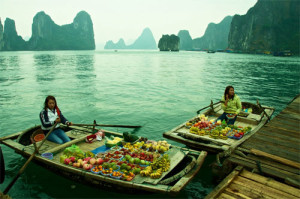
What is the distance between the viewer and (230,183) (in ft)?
20.4

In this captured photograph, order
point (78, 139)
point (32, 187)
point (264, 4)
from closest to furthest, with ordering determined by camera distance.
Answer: point (32, 187) → point (78, 139) → point (264, 4)

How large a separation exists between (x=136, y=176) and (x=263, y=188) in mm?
3435

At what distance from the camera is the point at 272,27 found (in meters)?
143

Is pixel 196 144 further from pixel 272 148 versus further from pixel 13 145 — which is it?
pixel 13 145

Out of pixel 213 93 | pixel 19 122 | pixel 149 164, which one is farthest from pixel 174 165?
pixel 213 93

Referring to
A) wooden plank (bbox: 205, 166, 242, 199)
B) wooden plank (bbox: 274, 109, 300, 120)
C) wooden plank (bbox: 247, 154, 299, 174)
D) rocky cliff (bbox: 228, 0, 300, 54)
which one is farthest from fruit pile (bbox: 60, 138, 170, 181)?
rocky cliff (bbox: 228, 0, 300, 54)

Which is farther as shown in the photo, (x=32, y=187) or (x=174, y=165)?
(x=32, y=187)

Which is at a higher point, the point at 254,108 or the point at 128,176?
the point at 254,108

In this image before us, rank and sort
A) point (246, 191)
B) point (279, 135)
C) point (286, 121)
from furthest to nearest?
point (286, 121)
point (279, 135)
point (246, 191)

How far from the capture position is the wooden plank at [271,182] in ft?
19.2

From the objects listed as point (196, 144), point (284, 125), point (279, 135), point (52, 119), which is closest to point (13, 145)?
point (52, 119)

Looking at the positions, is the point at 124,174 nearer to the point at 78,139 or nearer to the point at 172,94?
the point at 78,139

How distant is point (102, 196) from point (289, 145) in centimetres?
693

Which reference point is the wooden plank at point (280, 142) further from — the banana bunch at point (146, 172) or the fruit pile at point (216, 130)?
the banana bunch at point (146, 172)
